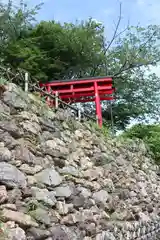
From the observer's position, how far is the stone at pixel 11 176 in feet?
10.4

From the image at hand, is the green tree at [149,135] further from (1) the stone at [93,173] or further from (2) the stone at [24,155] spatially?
(2) the stone at [24,155]

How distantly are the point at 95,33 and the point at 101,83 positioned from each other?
3.78 metres

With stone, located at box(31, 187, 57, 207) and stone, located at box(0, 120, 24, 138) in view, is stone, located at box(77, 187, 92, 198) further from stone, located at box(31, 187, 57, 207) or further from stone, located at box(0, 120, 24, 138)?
stone, located at box(0, 120, 24, 138)

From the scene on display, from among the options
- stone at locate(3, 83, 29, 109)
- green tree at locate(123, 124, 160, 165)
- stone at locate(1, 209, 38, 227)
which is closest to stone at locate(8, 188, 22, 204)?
stone at locate(1, 209, 38, 227)

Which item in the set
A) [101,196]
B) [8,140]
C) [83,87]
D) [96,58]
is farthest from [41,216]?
[96,58]

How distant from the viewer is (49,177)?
3904 millimetres

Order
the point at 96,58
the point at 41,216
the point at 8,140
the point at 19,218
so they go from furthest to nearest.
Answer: the point at 96,58, the point at 8,140, the point at 41,216, the point at 19,218

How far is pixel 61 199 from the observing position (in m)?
3.91

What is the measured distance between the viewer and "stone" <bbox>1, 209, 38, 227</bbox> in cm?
293

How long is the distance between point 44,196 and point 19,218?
0.60 m

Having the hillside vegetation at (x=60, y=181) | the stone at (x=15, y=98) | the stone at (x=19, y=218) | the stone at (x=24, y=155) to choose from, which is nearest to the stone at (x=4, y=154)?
the hillside vegetation at (x=60, y=181)

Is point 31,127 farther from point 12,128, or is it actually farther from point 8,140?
point 8,140

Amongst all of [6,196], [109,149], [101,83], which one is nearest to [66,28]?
[101,83]

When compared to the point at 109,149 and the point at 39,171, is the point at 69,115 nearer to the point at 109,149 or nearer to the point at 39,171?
the point at 109,149
